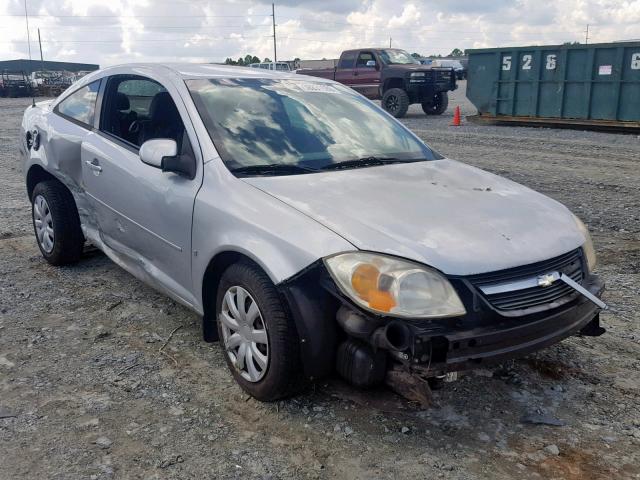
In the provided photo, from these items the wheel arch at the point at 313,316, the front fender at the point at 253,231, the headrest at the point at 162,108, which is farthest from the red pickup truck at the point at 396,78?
the wheel arch at the point at 313,316

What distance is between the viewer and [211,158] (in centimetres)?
335

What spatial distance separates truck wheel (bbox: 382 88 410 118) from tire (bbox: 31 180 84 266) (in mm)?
14256

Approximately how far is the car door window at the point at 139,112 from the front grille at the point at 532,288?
6.37ft

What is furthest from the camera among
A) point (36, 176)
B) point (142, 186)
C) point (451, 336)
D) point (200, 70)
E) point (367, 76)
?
point (367, 76)

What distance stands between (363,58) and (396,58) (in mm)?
1143

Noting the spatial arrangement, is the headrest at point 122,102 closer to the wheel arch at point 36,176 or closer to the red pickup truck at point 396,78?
the wheel arch at point 36,176

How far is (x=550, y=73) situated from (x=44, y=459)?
15.5 meters

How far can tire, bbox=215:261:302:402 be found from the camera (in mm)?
2805

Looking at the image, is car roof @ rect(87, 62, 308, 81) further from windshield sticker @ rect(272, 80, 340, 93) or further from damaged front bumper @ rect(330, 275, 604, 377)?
damaged front bumper @ rect(330, 275, 604, 377)

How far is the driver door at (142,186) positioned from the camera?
3.47 metres

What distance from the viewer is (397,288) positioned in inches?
100

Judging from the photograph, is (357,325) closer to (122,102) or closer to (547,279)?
(547,279)

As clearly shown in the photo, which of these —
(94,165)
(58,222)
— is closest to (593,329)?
(94,165)

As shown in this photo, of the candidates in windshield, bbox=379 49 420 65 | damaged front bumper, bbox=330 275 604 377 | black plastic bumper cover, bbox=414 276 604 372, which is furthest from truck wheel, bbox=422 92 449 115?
damaged front bumper, bbox=330 275 604 377
